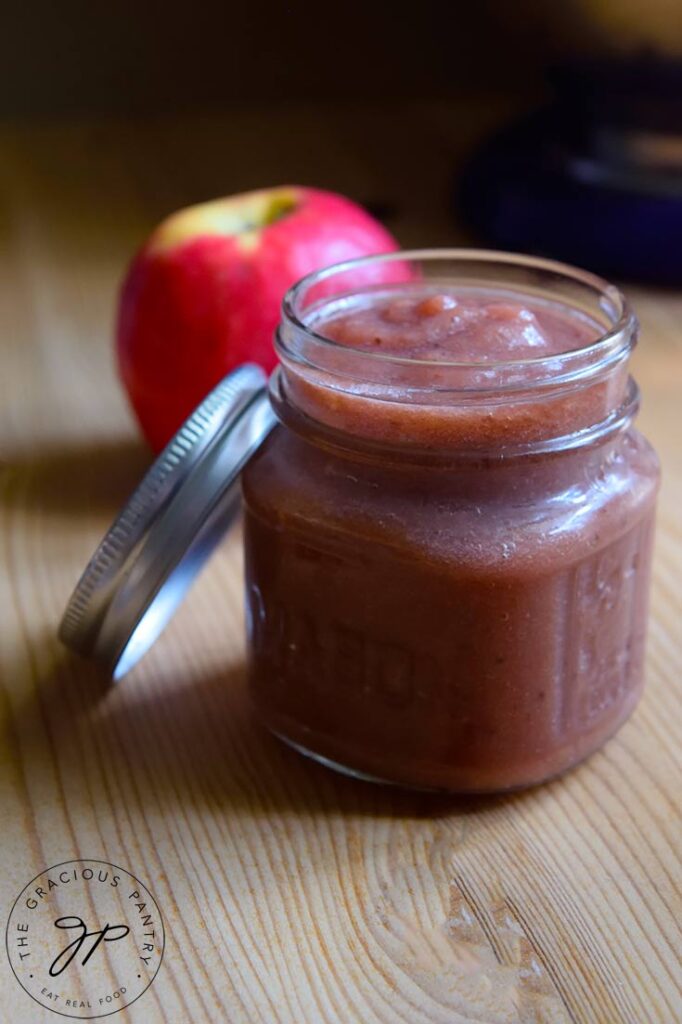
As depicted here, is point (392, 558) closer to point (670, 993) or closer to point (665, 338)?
point (670, 993)

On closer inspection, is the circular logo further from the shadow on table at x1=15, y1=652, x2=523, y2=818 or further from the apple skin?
the apple skin

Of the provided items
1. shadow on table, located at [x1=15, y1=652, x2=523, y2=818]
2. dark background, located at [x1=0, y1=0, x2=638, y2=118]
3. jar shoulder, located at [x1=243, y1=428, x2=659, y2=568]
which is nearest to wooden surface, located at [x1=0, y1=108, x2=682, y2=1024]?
shadow on table, located at [x1=15, y1=652, x2=523, y2=818]

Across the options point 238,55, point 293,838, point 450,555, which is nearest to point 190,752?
point 293,838

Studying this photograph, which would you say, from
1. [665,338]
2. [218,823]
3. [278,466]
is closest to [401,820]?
[218,823]

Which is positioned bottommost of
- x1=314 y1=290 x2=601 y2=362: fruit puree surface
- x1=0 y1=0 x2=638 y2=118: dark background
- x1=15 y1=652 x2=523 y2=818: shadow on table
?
x1=15 y1=652 x2=523 y2=818: shadow on table

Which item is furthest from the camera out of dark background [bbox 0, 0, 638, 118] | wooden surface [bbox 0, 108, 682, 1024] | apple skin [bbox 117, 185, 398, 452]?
dark background [bbox 0, 0, 638, 118]
